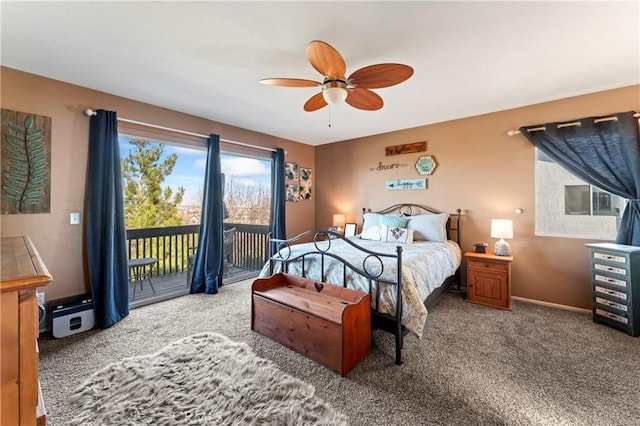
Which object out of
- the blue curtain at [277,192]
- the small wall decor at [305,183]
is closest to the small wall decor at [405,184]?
the small wall decor at [305,183]

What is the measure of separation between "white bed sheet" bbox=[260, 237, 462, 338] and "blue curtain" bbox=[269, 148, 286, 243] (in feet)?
5.11

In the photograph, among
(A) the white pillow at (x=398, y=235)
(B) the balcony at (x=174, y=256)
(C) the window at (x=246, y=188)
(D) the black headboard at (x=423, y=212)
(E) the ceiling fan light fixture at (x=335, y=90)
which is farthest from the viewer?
(C) the window at (x=246, y=188)

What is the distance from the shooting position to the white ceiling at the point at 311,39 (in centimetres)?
167

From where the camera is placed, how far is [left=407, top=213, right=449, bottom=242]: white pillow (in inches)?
140

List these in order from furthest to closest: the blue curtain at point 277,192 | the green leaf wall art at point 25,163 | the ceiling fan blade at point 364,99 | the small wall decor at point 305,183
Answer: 1. the small wall decor at point 305,183
2. the blue curtain at point 277,192
3. the green leaf wall art at point 25,163
4. the ceiling fan blade at point 364,99

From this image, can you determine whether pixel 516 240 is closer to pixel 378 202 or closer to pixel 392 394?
pixel 378 202

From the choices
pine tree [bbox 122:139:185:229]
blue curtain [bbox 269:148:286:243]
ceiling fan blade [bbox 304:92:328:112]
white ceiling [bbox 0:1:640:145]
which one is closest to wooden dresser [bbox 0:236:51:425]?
white ceiling [bbox 0:1:640:145]

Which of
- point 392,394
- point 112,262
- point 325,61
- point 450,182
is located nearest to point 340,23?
point 325,61

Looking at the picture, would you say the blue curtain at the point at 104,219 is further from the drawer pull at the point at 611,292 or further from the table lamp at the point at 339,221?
the drawer pull at the point at 611,292

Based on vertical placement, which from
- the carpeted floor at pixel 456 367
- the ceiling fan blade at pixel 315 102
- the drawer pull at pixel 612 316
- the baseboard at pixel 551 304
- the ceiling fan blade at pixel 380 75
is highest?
the ceiling fan blade at pixel 315 102

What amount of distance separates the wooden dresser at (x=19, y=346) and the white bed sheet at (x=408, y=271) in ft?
6.26

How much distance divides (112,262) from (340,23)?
125 inches

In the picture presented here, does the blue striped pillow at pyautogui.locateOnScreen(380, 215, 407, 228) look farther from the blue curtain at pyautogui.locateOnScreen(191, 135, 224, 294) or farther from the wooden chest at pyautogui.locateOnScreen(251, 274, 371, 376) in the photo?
the blue curtain at pyautogui.locateOnScreen(191, 135, 224, 294)

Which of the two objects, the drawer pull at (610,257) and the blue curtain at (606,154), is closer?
the drawer pull at (610,257)
